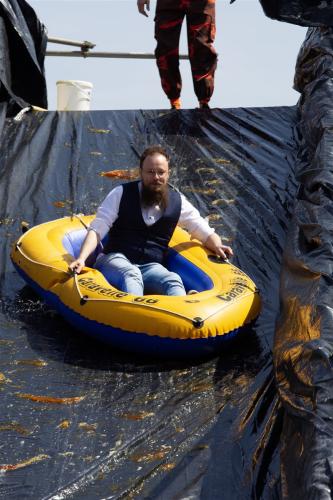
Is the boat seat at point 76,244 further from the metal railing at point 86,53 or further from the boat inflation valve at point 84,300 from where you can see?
the metal railing at point 86,53

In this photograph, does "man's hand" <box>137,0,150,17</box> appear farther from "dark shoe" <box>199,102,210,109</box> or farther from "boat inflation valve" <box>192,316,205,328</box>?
"boat inflation valve" <box>192,316,205,328</box>

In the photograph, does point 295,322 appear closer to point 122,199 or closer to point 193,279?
point 193,279

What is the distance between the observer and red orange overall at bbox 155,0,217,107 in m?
4.93

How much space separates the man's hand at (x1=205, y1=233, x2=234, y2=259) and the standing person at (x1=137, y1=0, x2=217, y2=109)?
6.61ft

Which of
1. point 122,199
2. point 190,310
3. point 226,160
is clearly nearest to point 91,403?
point 190,310

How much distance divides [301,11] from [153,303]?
2.42 m

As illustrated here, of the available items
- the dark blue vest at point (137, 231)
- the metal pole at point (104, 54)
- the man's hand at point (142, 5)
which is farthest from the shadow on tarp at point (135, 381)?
the metal pole at point (104, 54)

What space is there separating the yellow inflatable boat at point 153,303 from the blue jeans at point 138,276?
0.07m

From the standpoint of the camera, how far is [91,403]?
253 cm

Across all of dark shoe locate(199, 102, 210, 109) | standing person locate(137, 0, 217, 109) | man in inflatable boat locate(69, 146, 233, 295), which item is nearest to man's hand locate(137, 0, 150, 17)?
standing person locate(137, 0, 217, 109)

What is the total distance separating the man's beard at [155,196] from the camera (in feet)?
10.6

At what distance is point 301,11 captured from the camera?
179 inches

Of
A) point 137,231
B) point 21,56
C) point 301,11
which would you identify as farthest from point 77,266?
point 21,56

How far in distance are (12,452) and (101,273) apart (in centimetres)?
99
